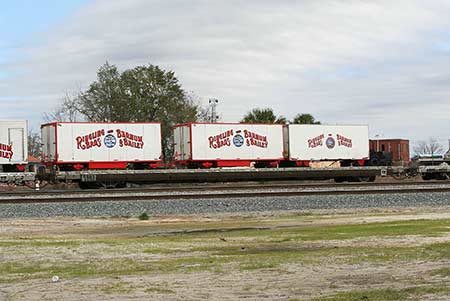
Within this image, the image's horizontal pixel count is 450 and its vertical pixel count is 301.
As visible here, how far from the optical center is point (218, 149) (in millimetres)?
41250

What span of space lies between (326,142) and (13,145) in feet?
64.2

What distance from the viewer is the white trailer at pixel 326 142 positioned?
142 ft

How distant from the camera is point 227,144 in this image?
41625mm

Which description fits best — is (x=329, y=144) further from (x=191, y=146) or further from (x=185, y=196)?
(x=185, y=196)

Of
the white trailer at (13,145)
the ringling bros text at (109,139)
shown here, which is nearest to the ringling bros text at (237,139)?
the ringling bros text at (109,139)

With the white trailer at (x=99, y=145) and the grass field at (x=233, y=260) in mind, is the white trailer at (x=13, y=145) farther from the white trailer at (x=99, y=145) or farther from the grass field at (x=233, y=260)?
the grass field at (x=233, y=260)

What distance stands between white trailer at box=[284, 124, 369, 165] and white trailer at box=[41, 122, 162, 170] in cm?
863

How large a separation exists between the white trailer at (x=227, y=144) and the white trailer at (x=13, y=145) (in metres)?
9.80

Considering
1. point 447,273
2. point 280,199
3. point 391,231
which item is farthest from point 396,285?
point 280,199

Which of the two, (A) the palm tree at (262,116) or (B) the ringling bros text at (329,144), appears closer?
(B) the ringling bros text at (329,144)

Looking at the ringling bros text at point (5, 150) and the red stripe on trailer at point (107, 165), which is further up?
the ringling bros text at point (5, 150)

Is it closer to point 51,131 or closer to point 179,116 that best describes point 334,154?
point 51,131

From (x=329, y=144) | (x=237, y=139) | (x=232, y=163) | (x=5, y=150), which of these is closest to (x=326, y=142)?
(x=329, y=144)

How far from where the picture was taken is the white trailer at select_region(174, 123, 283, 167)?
1609 inches
